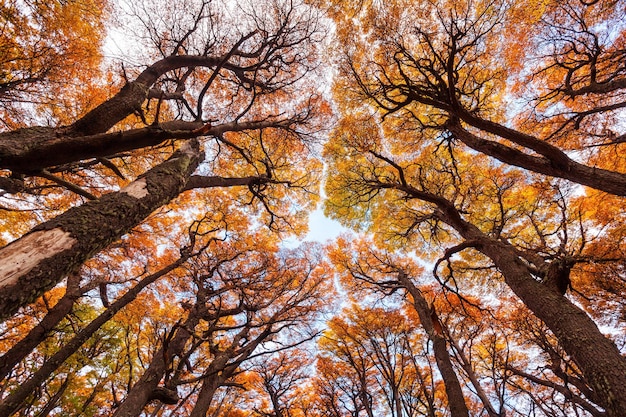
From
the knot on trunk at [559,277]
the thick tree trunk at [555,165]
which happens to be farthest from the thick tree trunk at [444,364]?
the thick tree trunk at [555,165]

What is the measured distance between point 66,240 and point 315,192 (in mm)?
6872

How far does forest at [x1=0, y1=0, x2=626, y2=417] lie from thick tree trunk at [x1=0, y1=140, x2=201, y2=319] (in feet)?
0.05

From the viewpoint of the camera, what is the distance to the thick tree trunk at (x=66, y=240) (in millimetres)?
1489

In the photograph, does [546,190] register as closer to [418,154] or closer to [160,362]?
[418,154]

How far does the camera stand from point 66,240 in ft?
6.02

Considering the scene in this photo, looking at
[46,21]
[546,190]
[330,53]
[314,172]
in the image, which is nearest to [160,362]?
[314,172]

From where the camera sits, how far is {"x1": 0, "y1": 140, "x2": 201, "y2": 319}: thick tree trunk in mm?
1489

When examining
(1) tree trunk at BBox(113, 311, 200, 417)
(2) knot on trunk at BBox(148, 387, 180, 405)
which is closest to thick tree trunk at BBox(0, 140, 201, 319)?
(1) tree trunk at BBox(113, 311, 200, 417)

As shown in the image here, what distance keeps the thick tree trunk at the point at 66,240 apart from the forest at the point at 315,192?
14mm

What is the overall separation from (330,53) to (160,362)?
28.2 feet

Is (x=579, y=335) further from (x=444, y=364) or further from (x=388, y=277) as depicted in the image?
(x=388, y=277)

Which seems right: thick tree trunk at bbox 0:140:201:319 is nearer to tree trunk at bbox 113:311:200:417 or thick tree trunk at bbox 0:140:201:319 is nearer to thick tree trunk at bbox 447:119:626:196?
tree trunk at bbox 113:311:200:417

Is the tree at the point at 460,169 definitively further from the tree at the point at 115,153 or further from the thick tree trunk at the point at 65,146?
the thick tree trunk at the point at 65,146

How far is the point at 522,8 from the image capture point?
6305 mm
